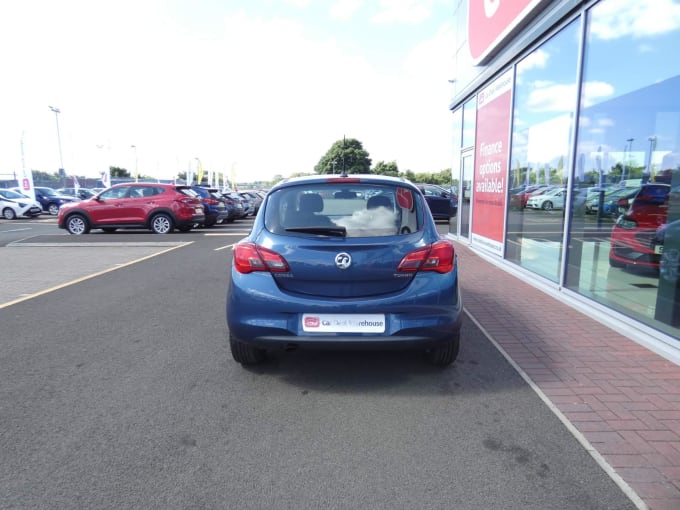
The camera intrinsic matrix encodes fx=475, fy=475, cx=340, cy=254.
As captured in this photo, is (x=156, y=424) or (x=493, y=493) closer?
(x=493, y=493)

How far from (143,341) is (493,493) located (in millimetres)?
3572

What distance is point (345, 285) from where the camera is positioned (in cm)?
337

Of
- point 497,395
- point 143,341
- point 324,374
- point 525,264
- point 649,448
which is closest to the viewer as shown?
point 649,448

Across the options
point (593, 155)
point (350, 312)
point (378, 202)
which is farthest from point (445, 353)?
point (593, 155)

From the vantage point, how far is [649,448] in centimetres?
274

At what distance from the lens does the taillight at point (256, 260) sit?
3428 mm

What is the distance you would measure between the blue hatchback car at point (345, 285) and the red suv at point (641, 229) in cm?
263

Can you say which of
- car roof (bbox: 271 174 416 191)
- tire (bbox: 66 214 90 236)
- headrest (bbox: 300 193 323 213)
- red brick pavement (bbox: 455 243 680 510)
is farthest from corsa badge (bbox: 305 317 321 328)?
tire (bbox: 66 214 90 236)

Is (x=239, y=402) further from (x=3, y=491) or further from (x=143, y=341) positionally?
(x=143, y=341)

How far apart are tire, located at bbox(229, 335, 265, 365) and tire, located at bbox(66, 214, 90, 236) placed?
13937 millimetres

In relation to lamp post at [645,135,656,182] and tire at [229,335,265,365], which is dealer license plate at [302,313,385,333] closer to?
tire at [229,335,265,365]

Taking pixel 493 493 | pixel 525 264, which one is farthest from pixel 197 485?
pixel 525 264

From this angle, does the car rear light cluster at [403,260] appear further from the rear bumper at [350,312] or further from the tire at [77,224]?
the tire at [77,224]

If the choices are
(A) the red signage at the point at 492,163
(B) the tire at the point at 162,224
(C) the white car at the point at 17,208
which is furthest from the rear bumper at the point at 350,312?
(C) the white car at the point at 17,208
